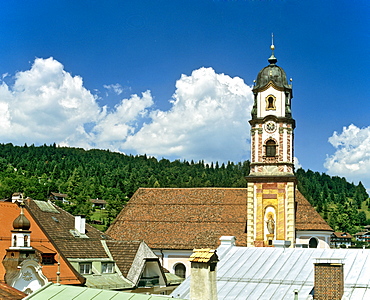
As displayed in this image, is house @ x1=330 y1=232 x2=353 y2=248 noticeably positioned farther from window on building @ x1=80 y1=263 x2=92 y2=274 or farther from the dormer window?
window on building @ x1=80 y1=263 x2=92 y2=274

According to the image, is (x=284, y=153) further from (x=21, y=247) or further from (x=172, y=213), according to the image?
(x=21, y=247)

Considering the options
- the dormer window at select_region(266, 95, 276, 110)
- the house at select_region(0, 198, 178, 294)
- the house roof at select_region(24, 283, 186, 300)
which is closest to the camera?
the house roof at select_region(24, 283, 186, 300)

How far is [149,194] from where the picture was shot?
57219 mm

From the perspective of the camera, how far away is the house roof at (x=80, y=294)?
53.0 feet

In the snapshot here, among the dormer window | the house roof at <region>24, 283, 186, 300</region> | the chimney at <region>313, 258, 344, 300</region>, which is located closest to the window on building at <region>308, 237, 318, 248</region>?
the dormer window

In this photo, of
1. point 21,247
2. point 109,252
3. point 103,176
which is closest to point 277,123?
point 109,252

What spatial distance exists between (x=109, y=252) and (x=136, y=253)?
6.49ft

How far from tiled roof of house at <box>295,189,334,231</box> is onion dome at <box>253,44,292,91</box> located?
414 inches

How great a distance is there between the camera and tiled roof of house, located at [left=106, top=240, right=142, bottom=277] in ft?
140

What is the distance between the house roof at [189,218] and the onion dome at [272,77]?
34.5 ft

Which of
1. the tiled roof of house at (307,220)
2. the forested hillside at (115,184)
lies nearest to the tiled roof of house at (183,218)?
the tiled roof of house at (307,220)

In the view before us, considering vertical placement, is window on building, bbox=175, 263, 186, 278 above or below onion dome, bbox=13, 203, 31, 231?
below

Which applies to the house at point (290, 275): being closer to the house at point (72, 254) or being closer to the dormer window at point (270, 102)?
the house at point (72, 254)

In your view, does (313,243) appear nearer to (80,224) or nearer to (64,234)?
(80,224)
